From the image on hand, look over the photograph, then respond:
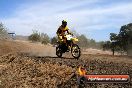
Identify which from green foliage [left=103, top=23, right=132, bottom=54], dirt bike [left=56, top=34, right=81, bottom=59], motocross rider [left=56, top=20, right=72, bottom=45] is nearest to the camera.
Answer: dirt bike [left=56, top=34, right=81, bottom=59]

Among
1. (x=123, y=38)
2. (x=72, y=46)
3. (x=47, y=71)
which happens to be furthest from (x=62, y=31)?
(x=123, y=38)

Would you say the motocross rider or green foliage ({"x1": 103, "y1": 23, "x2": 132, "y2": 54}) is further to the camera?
green foliage ({"x1": 103, "y1": 23, "x2": 132, "y2": 54})

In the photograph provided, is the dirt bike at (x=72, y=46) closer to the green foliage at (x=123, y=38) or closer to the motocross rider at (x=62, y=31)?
the motocross rider at (x=62, y=31)

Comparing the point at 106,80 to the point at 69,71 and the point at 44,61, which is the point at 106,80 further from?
the point at 44,61

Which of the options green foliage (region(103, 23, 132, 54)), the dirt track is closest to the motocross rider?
the dirt track

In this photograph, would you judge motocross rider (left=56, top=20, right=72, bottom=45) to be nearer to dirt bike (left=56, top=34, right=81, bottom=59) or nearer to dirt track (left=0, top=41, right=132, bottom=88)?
dirt bike (left=56, top=34, right=81, bottom=59)

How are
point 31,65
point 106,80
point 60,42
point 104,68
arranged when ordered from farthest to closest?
point 60,42 < point 31,65 < point 104,68 < point 106,80

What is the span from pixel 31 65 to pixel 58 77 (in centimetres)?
389

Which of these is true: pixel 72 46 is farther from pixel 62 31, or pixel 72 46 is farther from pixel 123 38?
pixel 123 38

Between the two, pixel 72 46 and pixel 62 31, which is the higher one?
pixel 62 31

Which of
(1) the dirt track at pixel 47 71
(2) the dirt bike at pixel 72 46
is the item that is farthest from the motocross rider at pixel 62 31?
(1) the dirt track at pixel 47 71

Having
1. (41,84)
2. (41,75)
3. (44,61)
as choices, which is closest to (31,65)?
(44,61)

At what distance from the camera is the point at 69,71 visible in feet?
47.3

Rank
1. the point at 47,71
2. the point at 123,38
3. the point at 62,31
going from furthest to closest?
the point at 123,38
the point at 62,31
the point at 47,71
